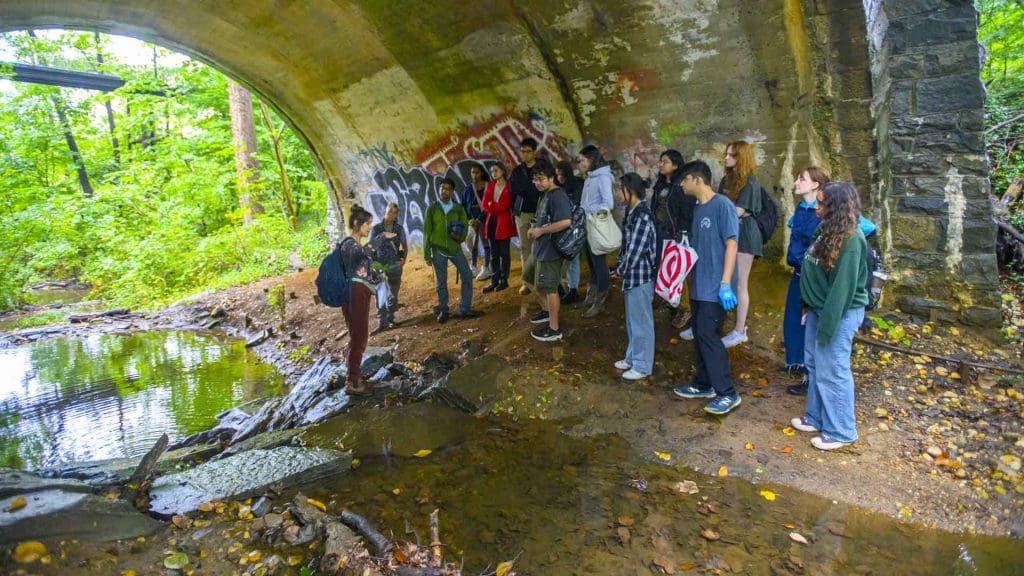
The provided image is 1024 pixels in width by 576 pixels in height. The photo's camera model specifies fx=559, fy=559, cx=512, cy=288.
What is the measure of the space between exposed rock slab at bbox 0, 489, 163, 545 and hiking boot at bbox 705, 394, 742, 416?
13.0 ft

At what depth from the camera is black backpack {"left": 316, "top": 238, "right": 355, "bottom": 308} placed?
205 inches

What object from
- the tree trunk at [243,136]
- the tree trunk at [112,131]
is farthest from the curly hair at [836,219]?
the tree trunk at [112,131]

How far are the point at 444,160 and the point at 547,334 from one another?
457cm

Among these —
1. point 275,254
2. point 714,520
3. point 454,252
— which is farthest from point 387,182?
point 714,520

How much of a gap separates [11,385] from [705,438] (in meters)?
9.02

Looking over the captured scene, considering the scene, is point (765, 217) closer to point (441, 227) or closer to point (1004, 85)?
point (441, 227)

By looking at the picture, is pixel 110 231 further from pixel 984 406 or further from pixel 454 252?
pixel 984 406

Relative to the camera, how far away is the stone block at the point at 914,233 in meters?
5.57

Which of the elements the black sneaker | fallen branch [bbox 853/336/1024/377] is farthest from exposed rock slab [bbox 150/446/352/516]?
fallen branch [bbox 853/336/1024/377]

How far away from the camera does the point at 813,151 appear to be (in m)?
6.19

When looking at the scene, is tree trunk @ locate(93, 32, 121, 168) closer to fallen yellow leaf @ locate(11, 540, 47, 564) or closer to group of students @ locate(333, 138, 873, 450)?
group of students @ locate(333, 138, 873, 450)

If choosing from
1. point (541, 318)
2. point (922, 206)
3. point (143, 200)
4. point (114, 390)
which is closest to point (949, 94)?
point (922, 206)

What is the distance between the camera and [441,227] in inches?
290

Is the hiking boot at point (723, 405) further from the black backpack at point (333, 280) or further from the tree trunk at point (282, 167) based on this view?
the tree trunk at point (282, 167)
